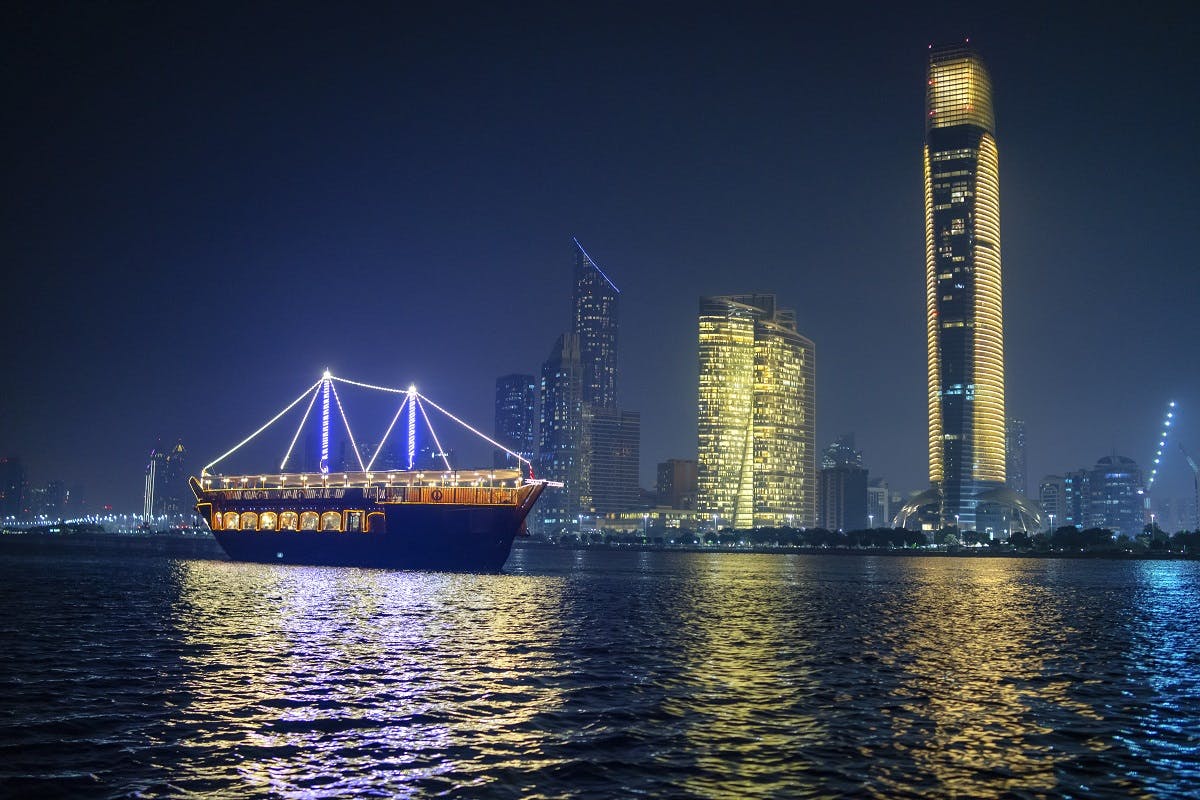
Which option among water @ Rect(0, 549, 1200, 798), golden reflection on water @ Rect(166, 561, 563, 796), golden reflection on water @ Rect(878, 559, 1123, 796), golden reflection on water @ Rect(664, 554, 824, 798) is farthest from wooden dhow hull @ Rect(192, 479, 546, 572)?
golden reflection on water @ Rect(878, 559, 1123, 796)

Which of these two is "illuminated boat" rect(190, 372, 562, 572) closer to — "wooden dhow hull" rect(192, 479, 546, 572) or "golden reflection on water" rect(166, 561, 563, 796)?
"wooden dhow hull" rect(192, 479, 546, 572)

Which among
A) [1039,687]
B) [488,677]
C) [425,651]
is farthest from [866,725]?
[425,651]

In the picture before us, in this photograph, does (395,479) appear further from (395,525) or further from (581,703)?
(581,703)

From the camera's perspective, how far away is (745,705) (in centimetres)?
3341

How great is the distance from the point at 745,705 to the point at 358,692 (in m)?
13.2

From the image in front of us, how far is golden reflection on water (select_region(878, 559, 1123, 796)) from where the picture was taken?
24203 mm

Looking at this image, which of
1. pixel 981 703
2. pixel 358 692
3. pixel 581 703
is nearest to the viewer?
pixel 581 703

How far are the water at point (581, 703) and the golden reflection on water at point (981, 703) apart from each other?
0.15 meters

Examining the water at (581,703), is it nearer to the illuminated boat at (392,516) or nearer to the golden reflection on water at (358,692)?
the golden reflection on water at (358,692)

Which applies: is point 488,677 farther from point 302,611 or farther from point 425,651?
point 302,611

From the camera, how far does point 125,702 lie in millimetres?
32312

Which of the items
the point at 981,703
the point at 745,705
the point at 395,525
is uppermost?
the point at 395,525

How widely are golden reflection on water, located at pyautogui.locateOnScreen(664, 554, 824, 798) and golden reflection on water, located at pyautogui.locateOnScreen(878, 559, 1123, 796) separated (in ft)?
9.00

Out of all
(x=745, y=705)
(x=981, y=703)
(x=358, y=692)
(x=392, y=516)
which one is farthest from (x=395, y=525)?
(x=981, y=703)
